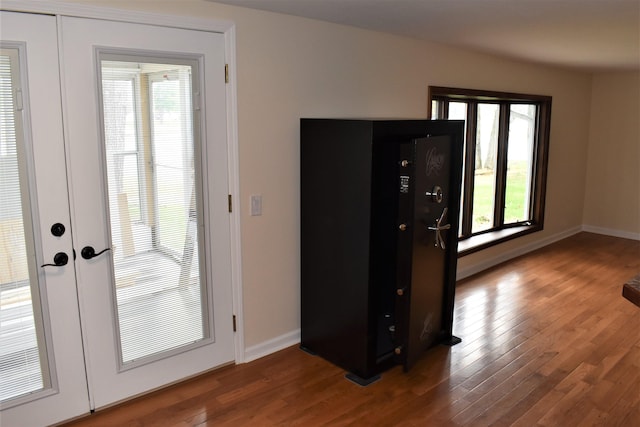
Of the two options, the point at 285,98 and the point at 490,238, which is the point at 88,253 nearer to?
the point at 285,98

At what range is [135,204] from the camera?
2.73m

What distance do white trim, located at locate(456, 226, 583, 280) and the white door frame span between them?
257 centimetres

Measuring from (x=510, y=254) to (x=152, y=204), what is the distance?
434 centimetres

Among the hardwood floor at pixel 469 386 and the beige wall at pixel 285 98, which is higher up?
the beige wall at pixel 285 98

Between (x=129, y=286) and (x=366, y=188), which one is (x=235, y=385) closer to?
(x=129, y=286)

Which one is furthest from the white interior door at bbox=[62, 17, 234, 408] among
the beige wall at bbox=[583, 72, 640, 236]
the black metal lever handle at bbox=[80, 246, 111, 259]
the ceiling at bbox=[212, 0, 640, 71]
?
the beige wall at bbox=[583, 72, 640, 236]

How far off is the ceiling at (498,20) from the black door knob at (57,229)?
1461 millimetres

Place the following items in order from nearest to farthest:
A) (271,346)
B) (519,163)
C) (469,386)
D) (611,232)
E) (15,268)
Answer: (15,268)
(469,386)
(271,346)
(519,163)
(611,232)

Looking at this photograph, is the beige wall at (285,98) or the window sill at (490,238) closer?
the beige wall at (285,98)

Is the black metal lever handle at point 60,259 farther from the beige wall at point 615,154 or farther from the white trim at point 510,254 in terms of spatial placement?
the beige wall at point 615,154

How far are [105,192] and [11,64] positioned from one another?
70 cm

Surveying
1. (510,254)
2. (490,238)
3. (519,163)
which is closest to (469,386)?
(490,238)

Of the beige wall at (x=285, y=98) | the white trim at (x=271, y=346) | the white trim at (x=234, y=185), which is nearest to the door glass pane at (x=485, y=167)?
the beige wall at (x=285, y=98)

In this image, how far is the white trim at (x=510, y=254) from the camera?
5.14 m
